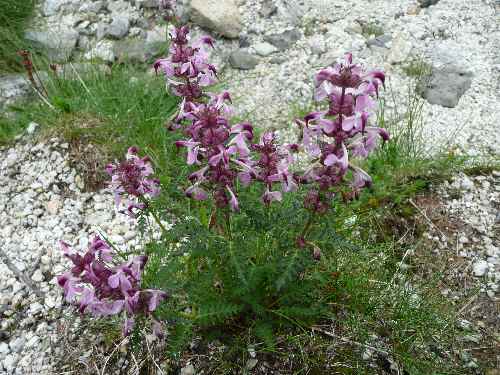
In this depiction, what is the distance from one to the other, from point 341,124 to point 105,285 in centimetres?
107

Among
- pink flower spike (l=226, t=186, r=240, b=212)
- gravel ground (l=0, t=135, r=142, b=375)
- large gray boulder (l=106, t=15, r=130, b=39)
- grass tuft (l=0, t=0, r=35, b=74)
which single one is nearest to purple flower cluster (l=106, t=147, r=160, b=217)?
pink flower spike (l=226, t=186, r=240, b=212)

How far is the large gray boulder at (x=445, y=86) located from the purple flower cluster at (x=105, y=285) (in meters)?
3.31

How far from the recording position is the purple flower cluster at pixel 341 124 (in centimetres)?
163

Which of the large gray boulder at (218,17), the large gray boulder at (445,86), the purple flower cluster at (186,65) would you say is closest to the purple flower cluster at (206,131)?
the purple flower cluster at (186,65)

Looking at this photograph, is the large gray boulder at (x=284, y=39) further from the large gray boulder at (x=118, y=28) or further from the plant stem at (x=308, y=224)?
the plant stem at (x=308, y=224)

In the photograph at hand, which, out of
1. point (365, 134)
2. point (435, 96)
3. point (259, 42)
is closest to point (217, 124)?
point (365, 134)

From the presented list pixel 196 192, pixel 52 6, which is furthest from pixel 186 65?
pixel 52 6

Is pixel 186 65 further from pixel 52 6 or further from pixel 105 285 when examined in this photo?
pixel 52 6

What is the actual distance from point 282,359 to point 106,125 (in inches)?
93.1

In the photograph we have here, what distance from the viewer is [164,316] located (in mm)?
2143

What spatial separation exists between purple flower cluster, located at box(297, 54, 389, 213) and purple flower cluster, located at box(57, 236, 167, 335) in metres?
0.79

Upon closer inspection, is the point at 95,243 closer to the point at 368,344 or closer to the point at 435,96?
the point at 368,344

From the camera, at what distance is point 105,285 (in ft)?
5.86

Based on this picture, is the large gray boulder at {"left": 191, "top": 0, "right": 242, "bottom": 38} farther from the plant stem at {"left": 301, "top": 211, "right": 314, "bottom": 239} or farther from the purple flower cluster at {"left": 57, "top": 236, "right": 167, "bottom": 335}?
the purple flower cluster at {"left": 57, "top": 236, "right": 167, "bottom": 335}
